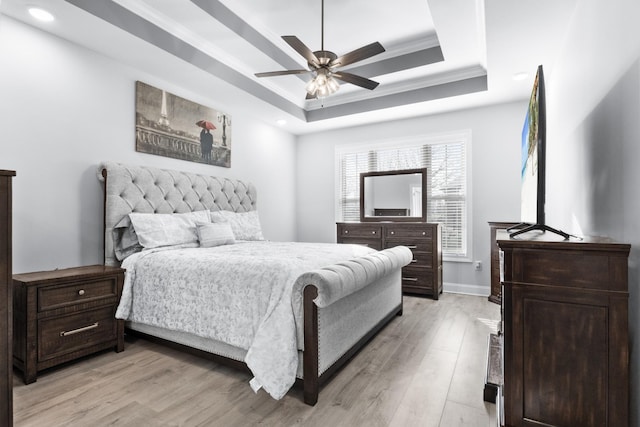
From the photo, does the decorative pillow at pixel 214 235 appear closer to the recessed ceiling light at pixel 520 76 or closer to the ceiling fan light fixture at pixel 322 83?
the ceiling fan light fixture at pixel 322 83

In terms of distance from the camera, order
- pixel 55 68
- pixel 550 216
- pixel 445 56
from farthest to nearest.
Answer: pixel 445 56, pixel 550 216, pixel 55 68

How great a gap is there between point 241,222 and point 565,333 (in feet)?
10.8

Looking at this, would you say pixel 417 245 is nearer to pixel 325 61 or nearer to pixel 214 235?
pixel 214 235

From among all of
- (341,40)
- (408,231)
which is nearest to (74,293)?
(341,40)

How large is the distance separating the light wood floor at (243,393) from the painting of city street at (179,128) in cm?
198

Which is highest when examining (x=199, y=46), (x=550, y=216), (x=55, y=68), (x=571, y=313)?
(x=199, y=46)

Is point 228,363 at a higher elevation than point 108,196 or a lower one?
lower

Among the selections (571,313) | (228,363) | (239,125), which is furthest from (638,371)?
(239,125)

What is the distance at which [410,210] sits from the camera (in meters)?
4.52

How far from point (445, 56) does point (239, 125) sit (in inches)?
105

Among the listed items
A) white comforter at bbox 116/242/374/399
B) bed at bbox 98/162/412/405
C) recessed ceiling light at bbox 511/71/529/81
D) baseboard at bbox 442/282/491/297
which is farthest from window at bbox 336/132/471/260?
white comforter at bbox 116/242/374/399

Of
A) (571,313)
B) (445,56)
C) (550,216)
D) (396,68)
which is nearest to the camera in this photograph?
(571,313)

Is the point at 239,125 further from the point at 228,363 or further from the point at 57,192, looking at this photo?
the point at 228,363

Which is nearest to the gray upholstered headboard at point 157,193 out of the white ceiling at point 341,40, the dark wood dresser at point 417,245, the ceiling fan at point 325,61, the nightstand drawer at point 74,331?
the nightstand drawer at point 74,331
